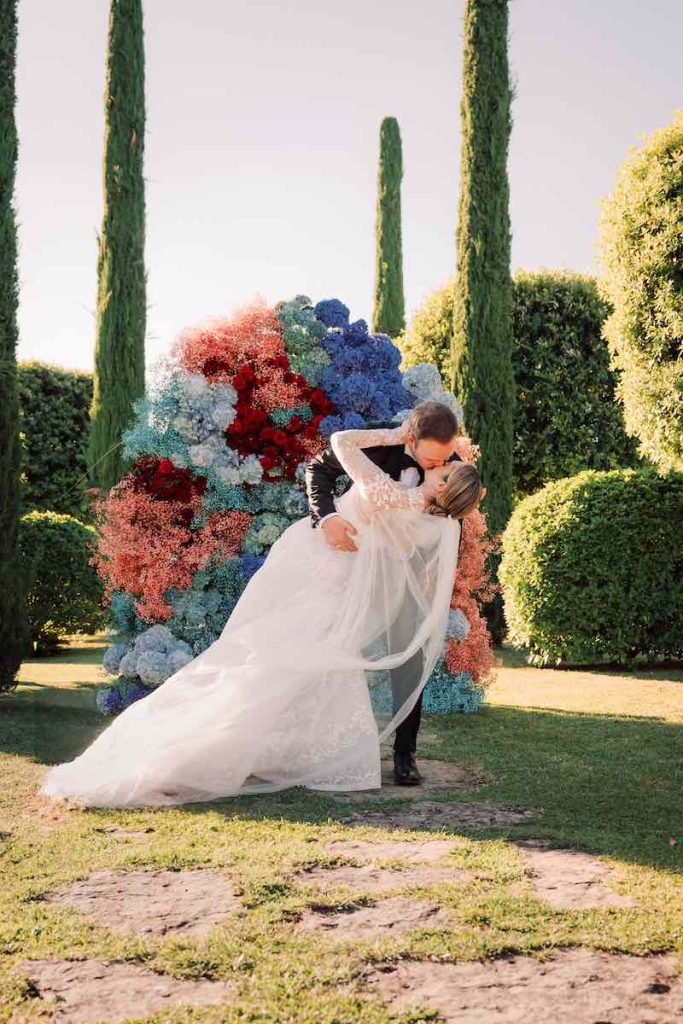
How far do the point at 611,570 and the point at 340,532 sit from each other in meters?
6.04

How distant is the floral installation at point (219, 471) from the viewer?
7.25 m

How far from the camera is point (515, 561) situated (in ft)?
36.7

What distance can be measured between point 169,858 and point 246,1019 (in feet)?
4.70

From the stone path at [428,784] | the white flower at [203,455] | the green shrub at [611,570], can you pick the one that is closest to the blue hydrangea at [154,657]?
the white flower at [203,455]

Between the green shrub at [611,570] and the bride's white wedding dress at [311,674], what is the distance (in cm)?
558

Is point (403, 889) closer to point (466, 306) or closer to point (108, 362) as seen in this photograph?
point (466, 306)

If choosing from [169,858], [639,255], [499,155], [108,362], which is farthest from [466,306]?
[169,858]

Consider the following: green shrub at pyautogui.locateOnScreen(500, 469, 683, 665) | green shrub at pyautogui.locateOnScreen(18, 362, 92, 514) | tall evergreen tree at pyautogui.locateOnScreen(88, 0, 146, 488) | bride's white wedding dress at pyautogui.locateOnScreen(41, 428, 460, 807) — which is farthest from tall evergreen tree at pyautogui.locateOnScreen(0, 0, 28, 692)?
green shrub at pyautogui.locateOnScreen(18, 362, 92, 514)

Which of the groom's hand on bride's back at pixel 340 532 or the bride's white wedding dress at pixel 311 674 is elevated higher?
the groom's hand on bride's back at pixel 340 532

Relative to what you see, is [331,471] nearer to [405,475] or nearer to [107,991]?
[405,475]

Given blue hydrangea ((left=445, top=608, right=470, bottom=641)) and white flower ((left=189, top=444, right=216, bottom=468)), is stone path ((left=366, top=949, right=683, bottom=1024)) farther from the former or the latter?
white flower ((left=189, top=444, right=216, bottom=468))

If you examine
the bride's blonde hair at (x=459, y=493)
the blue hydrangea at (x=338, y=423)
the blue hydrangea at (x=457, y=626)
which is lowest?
the blue hydrangea at (x=457, y=626)

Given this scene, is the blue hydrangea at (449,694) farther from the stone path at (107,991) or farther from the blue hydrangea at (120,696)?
the stone path at (107,991)

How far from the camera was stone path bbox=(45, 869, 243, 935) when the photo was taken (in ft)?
10.7
